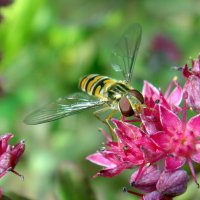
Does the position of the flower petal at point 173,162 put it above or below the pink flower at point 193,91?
below

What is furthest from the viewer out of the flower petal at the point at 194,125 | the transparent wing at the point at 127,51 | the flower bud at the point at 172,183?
the transparent wing at the point at 127,51

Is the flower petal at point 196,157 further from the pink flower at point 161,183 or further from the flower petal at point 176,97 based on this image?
the flower petal at point 176,97

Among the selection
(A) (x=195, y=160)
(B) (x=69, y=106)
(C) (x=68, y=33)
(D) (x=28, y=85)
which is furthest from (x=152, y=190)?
(C) (x=68, y=33)

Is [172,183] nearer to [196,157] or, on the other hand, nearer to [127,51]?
[196,157]

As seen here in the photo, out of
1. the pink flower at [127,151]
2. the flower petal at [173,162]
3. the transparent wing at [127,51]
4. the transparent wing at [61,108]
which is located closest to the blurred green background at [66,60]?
the transparent wing at [127,51]

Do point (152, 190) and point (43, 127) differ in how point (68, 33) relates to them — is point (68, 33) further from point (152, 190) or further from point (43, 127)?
point (152, 190)

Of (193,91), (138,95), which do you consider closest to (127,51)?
(138,95)

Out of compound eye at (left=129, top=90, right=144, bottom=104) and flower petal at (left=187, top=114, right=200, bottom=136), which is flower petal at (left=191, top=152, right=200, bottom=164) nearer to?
flower petal at (left=187, top=114, right=200, bottom=136)
